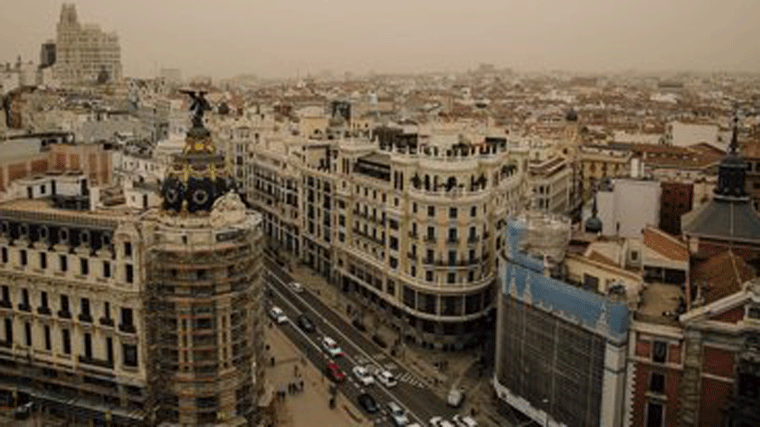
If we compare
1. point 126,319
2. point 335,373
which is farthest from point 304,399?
point 126,319

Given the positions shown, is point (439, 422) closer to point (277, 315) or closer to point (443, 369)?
point (443, 369)

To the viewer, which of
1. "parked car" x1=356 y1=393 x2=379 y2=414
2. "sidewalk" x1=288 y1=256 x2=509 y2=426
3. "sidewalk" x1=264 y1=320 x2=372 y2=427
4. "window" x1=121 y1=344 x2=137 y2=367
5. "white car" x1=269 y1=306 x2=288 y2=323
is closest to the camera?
"window" x1=121 y1=344 x2=137 y2=367

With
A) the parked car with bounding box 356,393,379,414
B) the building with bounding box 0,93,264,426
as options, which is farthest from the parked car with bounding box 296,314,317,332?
the building with bounding box 0,93,264,426

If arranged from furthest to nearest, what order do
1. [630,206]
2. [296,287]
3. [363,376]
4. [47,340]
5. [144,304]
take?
1. [296,287]
2. [630,206]
3. [363,376]
4. [47,340]
5. [144,304]

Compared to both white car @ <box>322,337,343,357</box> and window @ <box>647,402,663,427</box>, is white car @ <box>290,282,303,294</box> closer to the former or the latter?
white car @ <box>322,337,343,357</box>

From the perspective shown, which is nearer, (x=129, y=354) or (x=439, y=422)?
(x=129, y=354)

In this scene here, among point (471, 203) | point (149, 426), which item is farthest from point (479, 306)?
point (149, 426)
